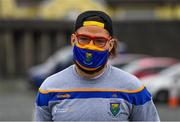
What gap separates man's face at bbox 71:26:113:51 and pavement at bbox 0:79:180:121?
14.0 meters

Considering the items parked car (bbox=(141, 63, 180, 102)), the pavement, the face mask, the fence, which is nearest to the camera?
the face mask

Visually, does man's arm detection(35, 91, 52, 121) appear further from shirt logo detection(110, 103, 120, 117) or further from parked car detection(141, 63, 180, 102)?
parked car detection(141, 63, 180, 102)

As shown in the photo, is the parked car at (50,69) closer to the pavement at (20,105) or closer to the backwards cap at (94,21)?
the pavement at (20,105)

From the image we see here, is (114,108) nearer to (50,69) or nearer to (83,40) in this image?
(83,40)

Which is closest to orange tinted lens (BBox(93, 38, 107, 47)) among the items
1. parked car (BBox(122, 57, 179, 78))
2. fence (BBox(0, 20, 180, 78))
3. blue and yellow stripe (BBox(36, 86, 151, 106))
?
blue and yellow stripe (BBox(36, 86, 151, 106))

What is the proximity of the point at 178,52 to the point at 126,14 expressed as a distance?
1623 cm

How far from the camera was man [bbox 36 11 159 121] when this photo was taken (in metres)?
3.90

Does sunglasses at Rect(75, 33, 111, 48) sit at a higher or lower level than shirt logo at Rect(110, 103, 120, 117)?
higher

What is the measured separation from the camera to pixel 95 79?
3945 mm

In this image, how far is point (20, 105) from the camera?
2327cm

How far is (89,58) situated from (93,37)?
0.13 m

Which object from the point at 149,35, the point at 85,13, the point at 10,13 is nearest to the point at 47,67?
the point at 149,35

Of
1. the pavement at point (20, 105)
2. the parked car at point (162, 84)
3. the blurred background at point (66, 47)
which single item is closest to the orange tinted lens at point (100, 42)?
the blurred background at point (66, 47)

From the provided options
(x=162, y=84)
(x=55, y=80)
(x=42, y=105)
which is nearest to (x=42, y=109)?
(x=42, y=105)
